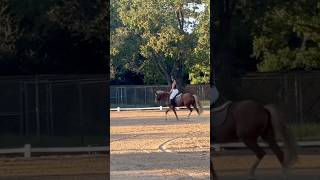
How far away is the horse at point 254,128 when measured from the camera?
6.09 meters

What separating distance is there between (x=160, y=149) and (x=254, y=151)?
6334mm

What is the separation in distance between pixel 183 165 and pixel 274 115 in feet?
12.7

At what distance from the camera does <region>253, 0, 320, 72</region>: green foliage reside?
241 inches

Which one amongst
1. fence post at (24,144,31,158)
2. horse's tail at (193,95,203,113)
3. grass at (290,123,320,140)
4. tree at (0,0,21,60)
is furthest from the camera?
horse's tail at (193,95,203,113)

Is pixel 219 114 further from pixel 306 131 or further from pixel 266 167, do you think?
pixel 306 131

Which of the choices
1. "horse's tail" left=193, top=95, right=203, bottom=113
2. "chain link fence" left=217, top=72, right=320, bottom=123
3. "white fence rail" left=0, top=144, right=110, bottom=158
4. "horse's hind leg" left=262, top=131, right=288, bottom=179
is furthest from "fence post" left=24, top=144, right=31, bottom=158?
"horse's tail" left=193, top=95, right=203, bottom=113

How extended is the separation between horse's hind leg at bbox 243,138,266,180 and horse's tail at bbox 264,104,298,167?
0.83ft

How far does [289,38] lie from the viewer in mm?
6199

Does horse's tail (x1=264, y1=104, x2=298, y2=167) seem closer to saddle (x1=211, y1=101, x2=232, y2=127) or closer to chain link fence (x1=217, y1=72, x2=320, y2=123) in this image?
chain link fence (x1=217, y1=72, x2=320, y2=123)

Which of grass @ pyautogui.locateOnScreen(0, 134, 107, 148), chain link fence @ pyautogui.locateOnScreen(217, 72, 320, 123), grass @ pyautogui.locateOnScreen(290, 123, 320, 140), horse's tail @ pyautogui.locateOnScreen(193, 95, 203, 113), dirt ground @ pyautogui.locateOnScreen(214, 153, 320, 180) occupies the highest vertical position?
chain link fence @ pyautogui.locateOnScreen(217, 72, 320, 123)

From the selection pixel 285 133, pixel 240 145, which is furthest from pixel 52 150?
pixel 285 133

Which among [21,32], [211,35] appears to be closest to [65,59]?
[21,32]

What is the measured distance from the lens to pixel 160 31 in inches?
917

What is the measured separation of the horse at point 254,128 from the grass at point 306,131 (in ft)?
0.25
